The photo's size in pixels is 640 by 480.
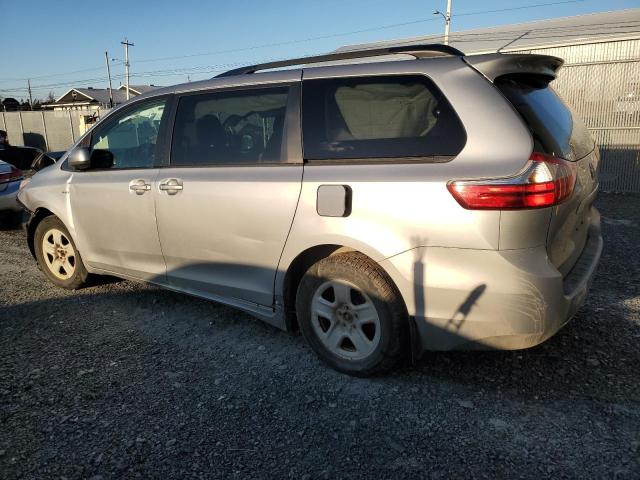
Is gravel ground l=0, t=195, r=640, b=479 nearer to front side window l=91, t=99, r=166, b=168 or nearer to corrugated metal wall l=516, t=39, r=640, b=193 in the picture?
front side window l=91, t=99, r=166, b=168

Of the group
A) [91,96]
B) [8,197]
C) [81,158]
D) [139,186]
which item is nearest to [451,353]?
[139,186]

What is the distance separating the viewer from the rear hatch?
8.02 ft

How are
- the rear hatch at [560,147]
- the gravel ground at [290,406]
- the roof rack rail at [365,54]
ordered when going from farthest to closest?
the roof rack rail at [365,54]
the rear hatch at [560,147]
the gravel ground at [290,406]

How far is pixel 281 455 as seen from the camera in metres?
2.26

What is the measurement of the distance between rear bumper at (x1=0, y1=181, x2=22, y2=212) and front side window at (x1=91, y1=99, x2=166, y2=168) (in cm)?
436

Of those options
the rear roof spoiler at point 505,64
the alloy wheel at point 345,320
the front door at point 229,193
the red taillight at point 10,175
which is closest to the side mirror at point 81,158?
the front door at point 229,193

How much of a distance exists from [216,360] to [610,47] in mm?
11447

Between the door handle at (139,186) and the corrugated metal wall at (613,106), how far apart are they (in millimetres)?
9340

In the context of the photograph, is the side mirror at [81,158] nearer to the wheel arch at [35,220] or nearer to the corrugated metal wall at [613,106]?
the wheel arch at [35,220]

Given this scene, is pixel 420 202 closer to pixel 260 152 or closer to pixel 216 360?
pixel 260 152

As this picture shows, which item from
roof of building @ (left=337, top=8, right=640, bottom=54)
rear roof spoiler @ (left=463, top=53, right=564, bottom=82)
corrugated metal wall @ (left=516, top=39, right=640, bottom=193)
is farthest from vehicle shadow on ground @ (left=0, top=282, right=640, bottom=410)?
roof of building @ (left=337, top=8, right=640, bottom=54)

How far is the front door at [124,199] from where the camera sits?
366 centimetres

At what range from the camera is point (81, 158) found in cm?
398

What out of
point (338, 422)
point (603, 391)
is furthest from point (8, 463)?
point (603, 391)
